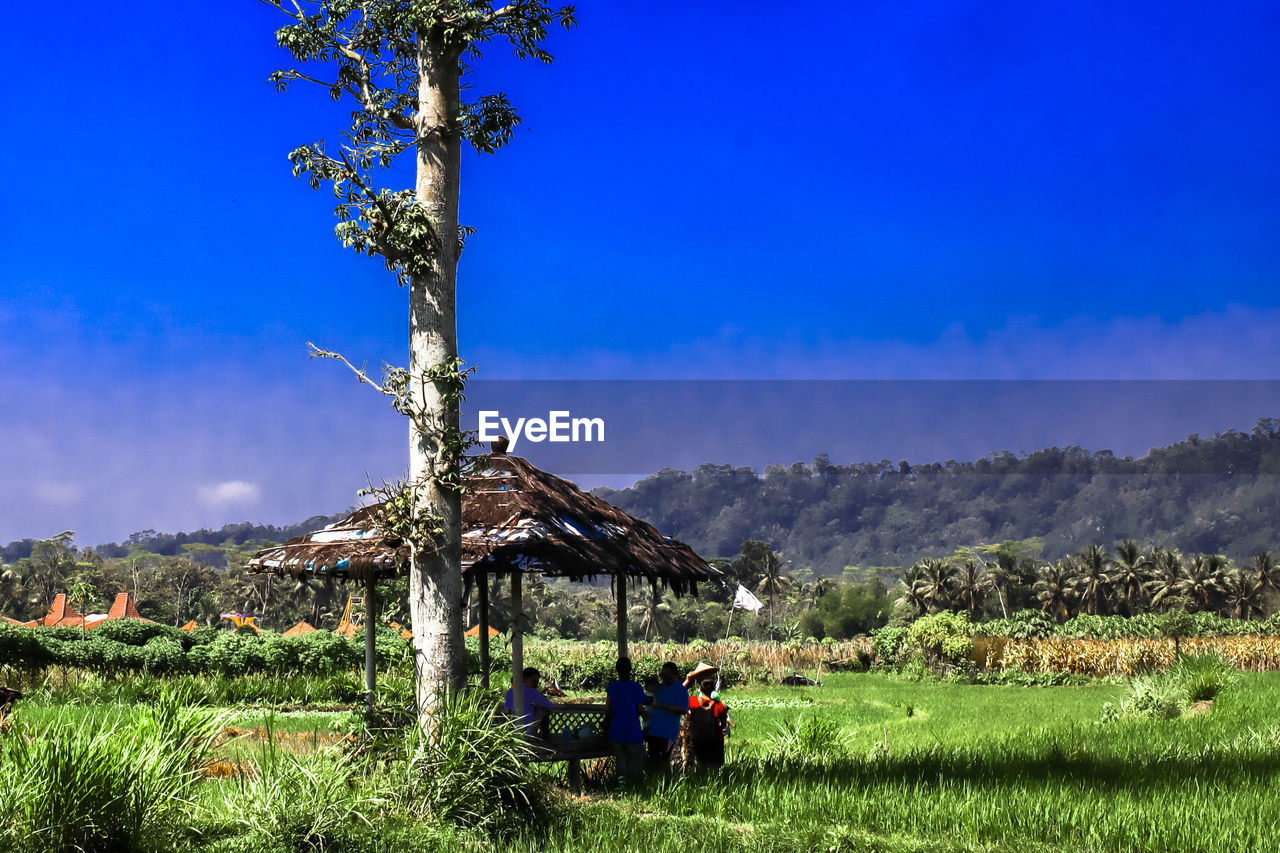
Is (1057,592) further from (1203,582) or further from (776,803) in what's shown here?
(776,803)

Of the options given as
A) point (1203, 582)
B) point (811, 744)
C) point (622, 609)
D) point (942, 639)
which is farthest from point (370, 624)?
point (1203, 582)

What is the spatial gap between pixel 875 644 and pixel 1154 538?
15415 cm

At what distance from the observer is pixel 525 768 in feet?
26.8

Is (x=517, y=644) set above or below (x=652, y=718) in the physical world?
above

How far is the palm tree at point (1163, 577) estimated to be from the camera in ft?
279

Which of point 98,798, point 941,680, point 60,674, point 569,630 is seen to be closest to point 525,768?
point 98,798

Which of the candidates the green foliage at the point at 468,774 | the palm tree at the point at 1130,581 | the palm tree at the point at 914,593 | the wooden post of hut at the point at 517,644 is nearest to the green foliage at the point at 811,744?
the wooden post of hut at the point at 517,644

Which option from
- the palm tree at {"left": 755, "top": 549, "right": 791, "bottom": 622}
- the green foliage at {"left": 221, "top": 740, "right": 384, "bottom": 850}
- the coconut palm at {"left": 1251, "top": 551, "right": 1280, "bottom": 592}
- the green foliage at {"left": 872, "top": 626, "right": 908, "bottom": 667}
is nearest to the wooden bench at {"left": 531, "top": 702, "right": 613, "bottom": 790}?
the green foliage at {"left": 221, "top": 740, "right": 384, "bottom": 850}

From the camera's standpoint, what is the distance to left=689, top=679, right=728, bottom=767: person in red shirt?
35.2 ft

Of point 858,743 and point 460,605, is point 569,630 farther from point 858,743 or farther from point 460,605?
point 460,605

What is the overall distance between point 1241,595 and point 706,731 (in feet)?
293

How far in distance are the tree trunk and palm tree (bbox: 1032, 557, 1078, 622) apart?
284 feet

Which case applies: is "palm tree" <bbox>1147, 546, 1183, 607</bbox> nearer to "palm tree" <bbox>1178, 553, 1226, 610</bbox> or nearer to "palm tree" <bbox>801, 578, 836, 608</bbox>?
"palm tree" <bbox>1178, 553, 1226, 610</bbox>

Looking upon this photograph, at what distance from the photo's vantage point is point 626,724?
1040 centimetres
